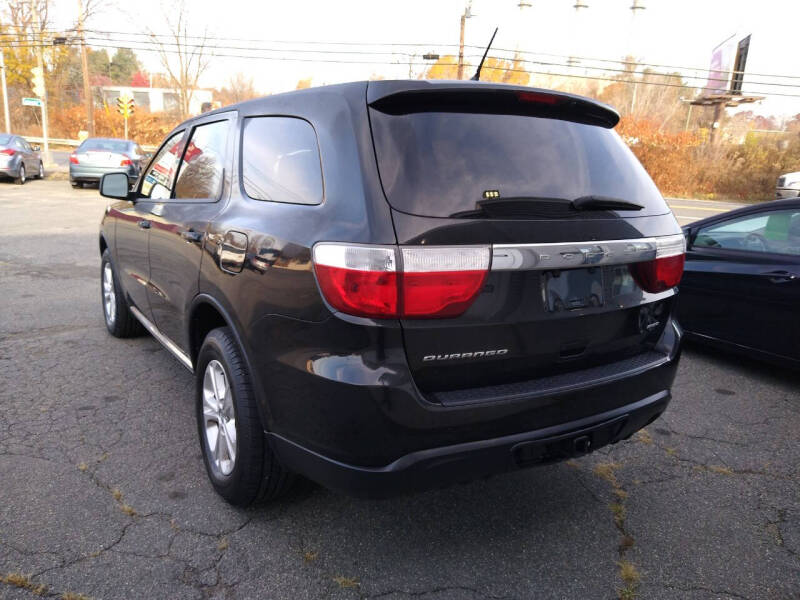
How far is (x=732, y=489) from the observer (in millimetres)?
2938

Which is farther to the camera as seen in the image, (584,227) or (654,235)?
(654,235)

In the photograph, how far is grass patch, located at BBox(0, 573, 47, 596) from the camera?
2092 millimetres

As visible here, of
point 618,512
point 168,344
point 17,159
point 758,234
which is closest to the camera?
point 618,512

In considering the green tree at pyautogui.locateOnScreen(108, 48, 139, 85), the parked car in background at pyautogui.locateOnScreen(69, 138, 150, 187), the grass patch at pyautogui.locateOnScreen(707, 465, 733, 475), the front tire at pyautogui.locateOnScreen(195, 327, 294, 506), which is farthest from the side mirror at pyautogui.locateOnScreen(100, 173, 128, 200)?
the green tree at pyautogui.locateOnScreen(108, 48, 139, 85)

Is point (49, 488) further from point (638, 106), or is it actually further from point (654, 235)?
point (638, 106)

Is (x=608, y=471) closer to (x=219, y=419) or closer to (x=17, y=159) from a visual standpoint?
(x=219, y=419)

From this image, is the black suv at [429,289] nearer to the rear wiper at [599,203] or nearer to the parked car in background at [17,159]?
the rear wiper at [599,203]

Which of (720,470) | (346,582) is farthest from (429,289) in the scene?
(720,470)

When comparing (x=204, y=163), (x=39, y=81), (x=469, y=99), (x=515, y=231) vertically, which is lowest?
(x=515, y=231)

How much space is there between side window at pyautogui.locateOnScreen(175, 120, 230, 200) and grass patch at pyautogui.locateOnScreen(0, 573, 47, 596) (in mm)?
→ 1718

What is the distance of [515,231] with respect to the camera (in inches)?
79.9

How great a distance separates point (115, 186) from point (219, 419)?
2387 mm

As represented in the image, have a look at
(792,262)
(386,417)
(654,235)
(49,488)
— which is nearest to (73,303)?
(49,488)

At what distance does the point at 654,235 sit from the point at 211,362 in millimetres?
2012
